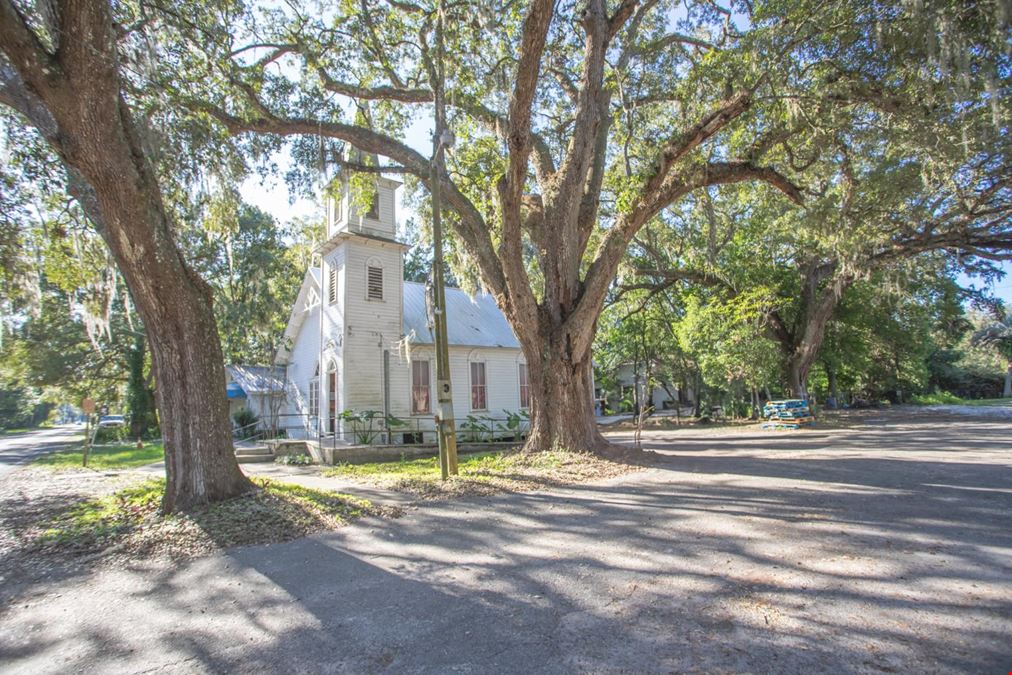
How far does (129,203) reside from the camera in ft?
18.3

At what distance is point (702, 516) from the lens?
4.92 meters

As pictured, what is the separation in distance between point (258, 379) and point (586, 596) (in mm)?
23072

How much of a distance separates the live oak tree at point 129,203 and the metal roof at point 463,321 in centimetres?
961

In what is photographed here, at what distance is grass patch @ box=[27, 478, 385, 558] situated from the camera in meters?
4.89

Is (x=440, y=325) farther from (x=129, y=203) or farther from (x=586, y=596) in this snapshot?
(x=586, y=596)

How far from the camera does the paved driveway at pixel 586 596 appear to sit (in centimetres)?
A: 250

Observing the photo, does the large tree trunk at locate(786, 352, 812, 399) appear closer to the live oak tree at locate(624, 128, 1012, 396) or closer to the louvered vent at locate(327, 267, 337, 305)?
the live oak tree at locate(624, 128, 1012, 396)

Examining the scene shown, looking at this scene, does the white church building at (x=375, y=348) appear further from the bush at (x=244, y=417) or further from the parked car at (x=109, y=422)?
the parked car at (x=109, y=422)

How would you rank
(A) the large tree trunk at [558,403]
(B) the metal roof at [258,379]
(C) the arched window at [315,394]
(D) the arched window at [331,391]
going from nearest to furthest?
(A) the large tree trunk at [558,403]
(D) the arched window at [331,391]
(C) the arched window at [315,394]
(B) the metal roof at [258,379]

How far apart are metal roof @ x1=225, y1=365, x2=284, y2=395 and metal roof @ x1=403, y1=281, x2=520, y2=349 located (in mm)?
6269

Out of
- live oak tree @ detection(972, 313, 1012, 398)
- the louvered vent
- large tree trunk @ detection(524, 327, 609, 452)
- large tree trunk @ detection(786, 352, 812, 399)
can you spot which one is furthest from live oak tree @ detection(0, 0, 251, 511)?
live oak tree @ detection(972, 313, 1012, 398)

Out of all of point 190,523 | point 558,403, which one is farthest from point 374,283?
point 190,523

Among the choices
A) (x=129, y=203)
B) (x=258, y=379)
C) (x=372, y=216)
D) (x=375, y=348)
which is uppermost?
(x=372, y=216)

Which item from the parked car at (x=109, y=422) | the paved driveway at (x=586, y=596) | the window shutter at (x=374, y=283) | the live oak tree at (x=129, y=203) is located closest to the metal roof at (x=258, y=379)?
the window shutter at (x=374, y=283)
